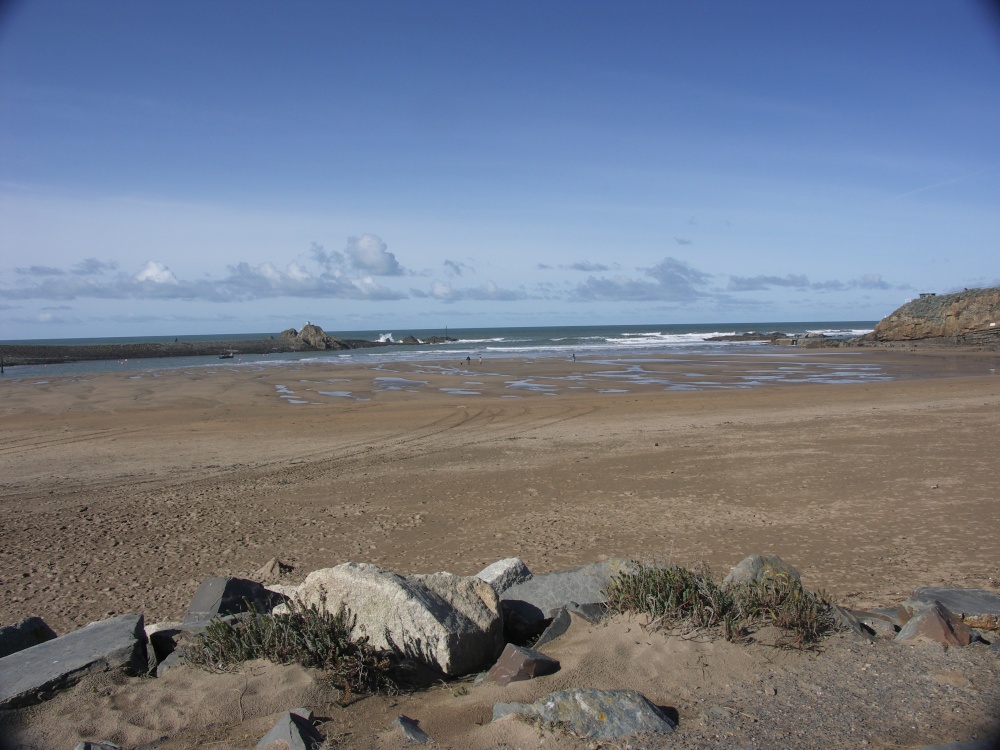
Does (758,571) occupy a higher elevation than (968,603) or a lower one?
higher

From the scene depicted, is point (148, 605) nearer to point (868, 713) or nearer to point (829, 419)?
point (868, 713)

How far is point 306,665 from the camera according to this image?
4.22m

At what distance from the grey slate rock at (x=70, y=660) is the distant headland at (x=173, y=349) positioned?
59864 mm

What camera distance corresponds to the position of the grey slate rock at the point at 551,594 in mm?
4988

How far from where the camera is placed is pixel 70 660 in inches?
166

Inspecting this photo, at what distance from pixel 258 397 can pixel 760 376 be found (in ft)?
69.1

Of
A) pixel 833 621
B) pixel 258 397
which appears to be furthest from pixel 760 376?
pixel 833 621

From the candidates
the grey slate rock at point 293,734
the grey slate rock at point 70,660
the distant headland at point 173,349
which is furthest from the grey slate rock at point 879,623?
the distant headland at point 173,349

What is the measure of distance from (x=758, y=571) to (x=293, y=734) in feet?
Result: 10.8

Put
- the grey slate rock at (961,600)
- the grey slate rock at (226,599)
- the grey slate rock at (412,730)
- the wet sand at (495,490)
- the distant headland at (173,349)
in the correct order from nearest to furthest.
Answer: the grey slate rock at (412,730) → the grey slate rock at (961,600) → the grey slate rock at (226,599) → the wet sand at (495,490) → the distant headland at (173,349)

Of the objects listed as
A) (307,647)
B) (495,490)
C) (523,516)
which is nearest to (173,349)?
(495,490)

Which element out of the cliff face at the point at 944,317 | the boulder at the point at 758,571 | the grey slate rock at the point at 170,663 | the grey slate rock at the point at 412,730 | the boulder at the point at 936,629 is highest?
the cliff face at the point at 944,317

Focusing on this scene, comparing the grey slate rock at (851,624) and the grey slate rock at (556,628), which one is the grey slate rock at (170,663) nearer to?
the grey slate rock at (556,628)

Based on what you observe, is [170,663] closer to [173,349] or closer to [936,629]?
[936,629]
